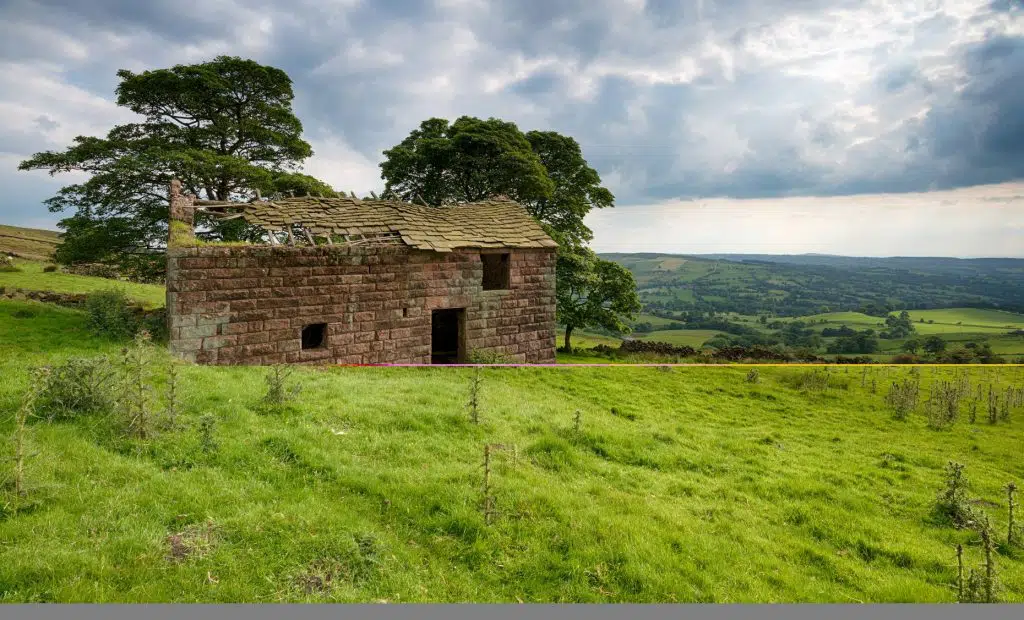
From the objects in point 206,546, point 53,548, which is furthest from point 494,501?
point 53,548

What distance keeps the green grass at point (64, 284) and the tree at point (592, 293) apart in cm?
1344

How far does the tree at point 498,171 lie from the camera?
63.7 ft

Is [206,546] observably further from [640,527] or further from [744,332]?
[744,332]

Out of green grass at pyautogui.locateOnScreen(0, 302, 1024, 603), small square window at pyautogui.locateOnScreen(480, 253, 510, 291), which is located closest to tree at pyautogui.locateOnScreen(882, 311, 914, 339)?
green grass at pyautogui.locateOnScreen(0, 302, 1024, 603)

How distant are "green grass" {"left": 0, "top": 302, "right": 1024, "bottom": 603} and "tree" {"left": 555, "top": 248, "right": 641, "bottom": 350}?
1081 cm

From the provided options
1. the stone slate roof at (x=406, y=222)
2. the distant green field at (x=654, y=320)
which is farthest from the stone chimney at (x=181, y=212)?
the distant green field at (x=654, y=320)

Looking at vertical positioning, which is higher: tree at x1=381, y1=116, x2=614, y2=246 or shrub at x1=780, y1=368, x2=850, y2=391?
tree at x1=381, y1=116, x2=614, y2=246

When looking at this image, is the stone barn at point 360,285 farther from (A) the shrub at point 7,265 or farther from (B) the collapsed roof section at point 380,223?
(A) the shrub at point 7,265

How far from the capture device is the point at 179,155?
12992 millimetres

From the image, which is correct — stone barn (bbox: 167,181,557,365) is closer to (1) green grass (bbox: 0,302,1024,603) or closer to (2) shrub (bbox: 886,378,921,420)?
(1) green grass (bbox: 0,302,1024,603)

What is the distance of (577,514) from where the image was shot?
5422 millimetres

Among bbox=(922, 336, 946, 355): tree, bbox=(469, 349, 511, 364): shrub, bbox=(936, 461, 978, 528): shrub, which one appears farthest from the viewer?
bbox=(469, 349, 511, 364): shrub

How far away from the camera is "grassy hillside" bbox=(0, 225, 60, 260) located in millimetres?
22594

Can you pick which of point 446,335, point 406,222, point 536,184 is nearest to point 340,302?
point 406,222
